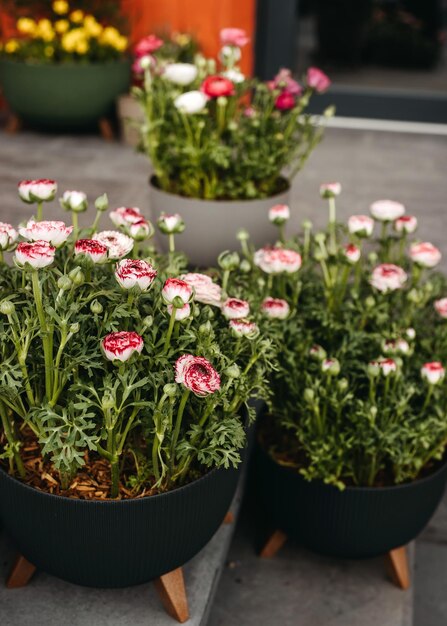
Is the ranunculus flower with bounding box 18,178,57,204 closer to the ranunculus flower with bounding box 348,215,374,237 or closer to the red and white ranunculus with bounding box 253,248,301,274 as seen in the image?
the red and white ranunculus with bounding box 253,248,301,274

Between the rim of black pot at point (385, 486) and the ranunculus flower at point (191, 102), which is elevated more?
the ranunculus flower at point (191, 102)

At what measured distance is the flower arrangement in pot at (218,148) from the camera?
205cm

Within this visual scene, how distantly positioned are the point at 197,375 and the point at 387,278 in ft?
1.96

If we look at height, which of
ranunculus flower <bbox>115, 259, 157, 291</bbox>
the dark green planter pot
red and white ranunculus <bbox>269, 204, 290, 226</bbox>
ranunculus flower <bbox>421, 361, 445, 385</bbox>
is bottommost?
the dark green planter pot

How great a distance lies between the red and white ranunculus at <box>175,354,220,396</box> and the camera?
1.08 metres

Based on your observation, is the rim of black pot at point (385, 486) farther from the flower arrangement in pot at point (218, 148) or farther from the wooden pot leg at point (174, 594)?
the flower arrangement in pot at point (218, 148)

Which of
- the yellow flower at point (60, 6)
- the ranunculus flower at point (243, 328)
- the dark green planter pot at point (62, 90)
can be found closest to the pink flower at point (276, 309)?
the ranunculus flower at point (243, 328)

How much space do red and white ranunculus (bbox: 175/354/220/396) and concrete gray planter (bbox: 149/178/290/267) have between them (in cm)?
100

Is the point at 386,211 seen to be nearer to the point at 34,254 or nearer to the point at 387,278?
the point at 387,278

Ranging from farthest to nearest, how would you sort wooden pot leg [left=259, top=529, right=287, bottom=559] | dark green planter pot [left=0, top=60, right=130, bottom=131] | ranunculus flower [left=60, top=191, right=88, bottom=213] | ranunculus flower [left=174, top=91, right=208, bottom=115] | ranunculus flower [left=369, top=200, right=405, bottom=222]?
dark green planter pot [left=0, top=60, right=130, bottom=131] < ranunculus flower [left=174, top=91, right=208, bottom=115] < wooden pot leg [left=259, top=529, right=287, bottom=559] < ranunculus flower [left=369, top=200, right=405, bottom=222] < ranunculus flower [left=60, top=191, right=88, bottom=213]

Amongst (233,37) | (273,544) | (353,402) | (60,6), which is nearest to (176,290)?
(353,402)

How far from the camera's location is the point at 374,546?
5.28ft

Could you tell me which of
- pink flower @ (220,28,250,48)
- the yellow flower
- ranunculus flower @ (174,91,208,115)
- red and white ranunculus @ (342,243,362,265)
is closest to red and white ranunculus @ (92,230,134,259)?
red and white ranunculus @ (342,243,362,265)

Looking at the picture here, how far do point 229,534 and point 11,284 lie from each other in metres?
0.69
